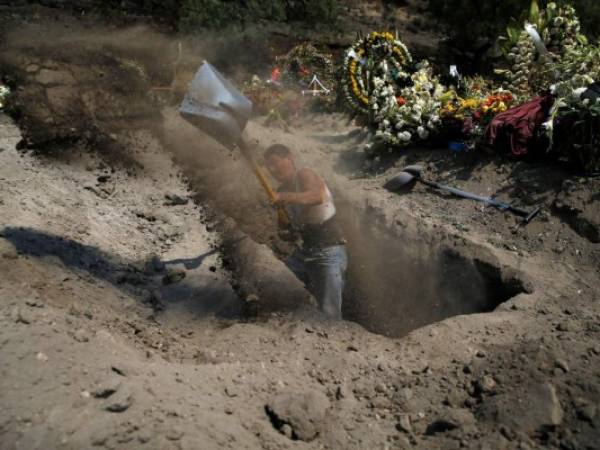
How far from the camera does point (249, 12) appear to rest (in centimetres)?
1042

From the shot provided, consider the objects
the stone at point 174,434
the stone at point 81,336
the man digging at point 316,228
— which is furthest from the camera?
the man digging at point 316,228

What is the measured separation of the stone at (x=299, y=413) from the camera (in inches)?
94.1

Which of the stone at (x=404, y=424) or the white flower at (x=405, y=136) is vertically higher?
the white flower at (x=405, y=136)

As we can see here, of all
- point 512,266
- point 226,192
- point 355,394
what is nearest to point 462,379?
point 355,394

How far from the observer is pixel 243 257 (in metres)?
4.81

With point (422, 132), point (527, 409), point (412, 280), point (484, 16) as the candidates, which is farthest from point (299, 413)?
point (484, 16)

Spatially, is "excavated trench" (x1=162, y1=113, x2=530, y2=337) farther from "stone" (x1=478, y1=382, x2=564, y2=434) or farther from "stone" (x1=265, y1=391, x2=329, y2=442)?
"stone" (x1=478, y1=382, x2=564, y2=434)

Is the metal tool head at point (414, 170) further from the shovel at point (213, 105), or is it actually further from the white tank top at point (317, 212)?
the shovel at point (213, 105)

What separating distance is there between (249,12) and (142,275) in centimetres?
805

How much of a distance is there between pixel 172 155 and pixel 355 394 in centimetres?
506

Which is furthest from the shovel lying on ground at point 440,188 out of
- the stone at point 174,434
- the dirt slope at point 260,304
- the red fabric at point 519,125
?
the stone at point 174,434

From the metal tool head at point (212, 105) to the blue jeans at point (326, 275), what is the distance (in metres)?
1.37

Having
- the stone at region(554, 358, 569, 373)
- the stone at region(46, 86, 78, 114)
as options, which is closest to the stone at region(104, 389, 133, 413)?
the stone at region(554, 358, 569, 373)

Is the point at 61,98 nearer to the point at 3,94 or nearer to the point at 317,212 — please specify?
the point at 3,94
